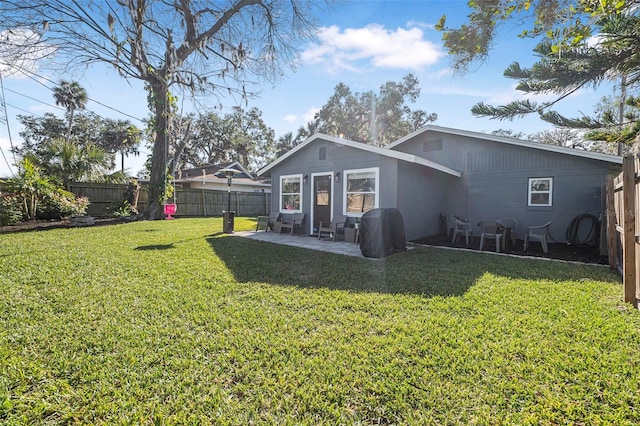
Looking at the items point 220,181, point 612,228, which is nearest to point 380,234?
point 612,228

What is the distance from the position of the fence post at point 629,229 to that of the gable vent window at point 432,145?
743 cm

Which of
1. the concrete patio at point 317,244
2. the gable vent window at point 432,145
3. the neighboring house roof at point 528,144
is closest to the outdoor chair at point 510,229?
the neighboring house roof at point 528,144

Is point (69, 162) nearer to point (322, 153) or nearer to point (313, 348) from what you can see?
point (322, 153)

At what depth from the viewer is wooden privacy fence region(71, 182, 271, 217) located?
12641 millimetres

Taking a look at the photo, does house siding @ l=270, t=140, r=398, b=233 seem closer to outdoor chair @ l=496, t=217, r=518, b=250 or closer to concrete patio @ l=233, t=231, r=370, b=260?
concrete patio @ l=233, t=231, r=370, b=260

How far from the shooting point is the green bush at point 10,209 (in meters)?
8.85

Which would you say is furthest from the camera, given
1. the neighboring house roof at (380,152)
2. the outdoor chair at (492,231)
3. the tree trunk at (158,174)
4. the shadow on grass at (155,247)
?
the tree trunk at (158,174)

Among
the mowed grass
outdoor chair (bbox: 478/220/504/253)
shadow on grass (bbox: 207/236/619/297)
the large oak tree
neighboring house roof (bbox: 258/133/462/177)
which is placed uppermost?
the large oak tree

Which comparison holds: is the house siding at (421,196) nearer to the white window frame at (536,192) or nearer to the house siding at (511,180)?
Answer: the house siding at (511,180)

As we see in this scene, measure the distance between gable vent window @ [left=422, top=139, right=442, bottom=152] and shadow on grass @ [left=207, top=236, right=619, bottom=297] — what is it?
5.14 m

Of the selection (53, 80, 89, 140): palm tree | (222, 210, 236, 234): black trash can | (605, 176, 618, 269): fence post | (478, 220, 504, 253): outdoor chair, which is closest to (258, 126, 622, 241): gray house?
(478, 220, 504, 253): outdoor chair

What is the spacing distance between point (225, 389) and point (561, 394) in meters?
2.22

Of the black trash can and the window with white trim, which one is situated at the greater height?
the window with white trim

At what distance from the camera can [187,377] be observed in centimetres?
212
